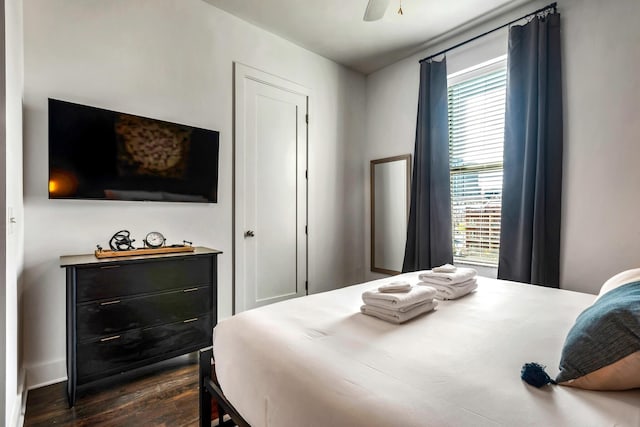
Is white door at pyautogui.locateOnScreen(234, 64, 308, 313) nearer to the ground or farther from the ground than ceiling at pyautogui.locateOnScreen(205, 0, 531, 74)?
nearer to the ground

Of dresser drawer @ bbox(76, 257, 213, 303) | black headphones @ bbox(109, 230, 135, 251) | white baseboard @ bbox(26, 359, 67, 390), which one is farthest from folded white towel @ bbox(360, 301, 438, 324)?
white baseboard @ bbox(26, 359, 67, 390)

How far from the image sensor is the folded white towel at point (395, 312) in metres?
1.38

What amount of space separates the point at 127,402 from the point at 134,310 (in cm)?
53

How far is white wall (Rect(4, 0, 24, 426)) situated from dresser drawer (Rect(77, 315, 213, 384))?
0.31 m

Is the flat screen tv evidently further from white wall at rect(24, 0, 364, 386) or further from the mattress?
the mattress

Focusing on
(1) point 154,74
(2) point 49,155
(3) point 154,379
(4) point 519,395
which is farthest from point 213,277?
(4) point 519,395

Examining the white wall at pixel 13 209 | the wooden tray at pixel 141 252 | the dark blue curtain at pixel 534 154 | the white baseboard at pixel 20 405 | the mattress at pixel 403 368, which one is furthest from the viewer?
the dark blue curtain at pixel 534 154

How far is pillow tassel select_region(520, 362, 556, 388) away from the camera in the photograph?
0.87m

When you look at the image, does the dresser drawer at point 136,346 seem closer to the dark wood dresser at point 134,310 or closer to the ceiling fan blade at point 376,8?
the dark wood dresser at point 134,310

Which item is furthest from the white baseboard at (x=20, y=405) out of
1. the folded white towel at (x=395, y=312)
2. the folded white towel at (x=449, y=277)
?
the folded white towel at (x=449, y=277)

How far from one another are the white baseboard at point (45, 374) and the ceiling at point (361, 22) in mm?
3098

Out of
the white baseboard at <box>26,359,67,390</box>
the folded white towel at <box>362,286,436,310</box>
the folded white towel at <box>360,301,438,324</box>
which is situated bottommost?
the white baseboard at <box>26,359,67,390</box>

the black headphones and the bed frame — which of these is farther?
the black headphones

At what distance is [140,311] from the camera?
207 centimetres
